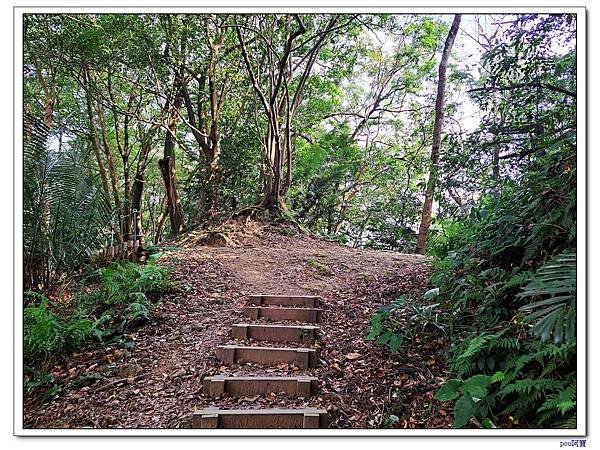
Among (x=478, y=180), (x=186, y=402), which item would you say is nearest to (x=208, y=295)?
(x=186, y=402)

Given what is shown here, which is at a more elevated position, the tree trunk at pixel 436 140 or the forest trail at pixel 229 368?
the tree trunk at pixel 436 140

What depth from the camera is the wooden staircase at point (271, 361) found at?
2.05m

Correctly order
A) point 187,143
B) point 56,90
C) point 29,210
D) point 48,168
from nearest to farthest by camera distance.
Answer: point 29,210, point 48,168, point 56,90, point 187,143

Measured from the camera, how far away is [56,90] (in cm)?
387

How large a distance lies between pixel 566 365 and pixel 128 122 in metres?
6.13

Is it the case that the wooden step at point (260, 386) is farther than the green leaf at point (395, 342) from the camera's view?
No

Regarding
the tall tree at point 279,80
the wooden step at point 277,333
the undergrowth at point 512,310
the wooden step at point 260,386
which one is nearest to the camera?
the undergrowth at point 512,310

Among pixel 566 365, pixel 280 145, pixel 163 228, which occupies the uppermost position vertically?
pixel 280 145

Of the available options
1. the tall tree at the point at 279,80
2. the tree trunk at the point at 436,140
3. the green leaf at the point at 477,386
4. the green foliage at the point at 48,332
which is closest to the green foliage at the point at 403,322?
the green leaf at the point at 477,386

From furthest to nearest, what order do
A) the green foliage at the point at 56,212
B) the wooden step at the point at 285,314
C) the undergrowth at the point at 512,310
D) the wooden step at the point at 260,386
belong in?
the wooden step at the point at 285,314 < the green foliage at the point at 56,212 < the wooden step at the point at 260,386 < the undergrowth at the point at 512,310

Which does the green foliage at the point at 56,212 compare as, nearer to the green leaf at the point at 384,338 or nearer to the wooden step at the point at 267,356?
the wooden step at the point at 267,356

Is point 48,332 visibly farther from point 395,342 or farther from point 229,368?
point 395,342

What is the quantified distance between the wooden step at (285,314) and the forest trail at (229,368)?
98 mm
